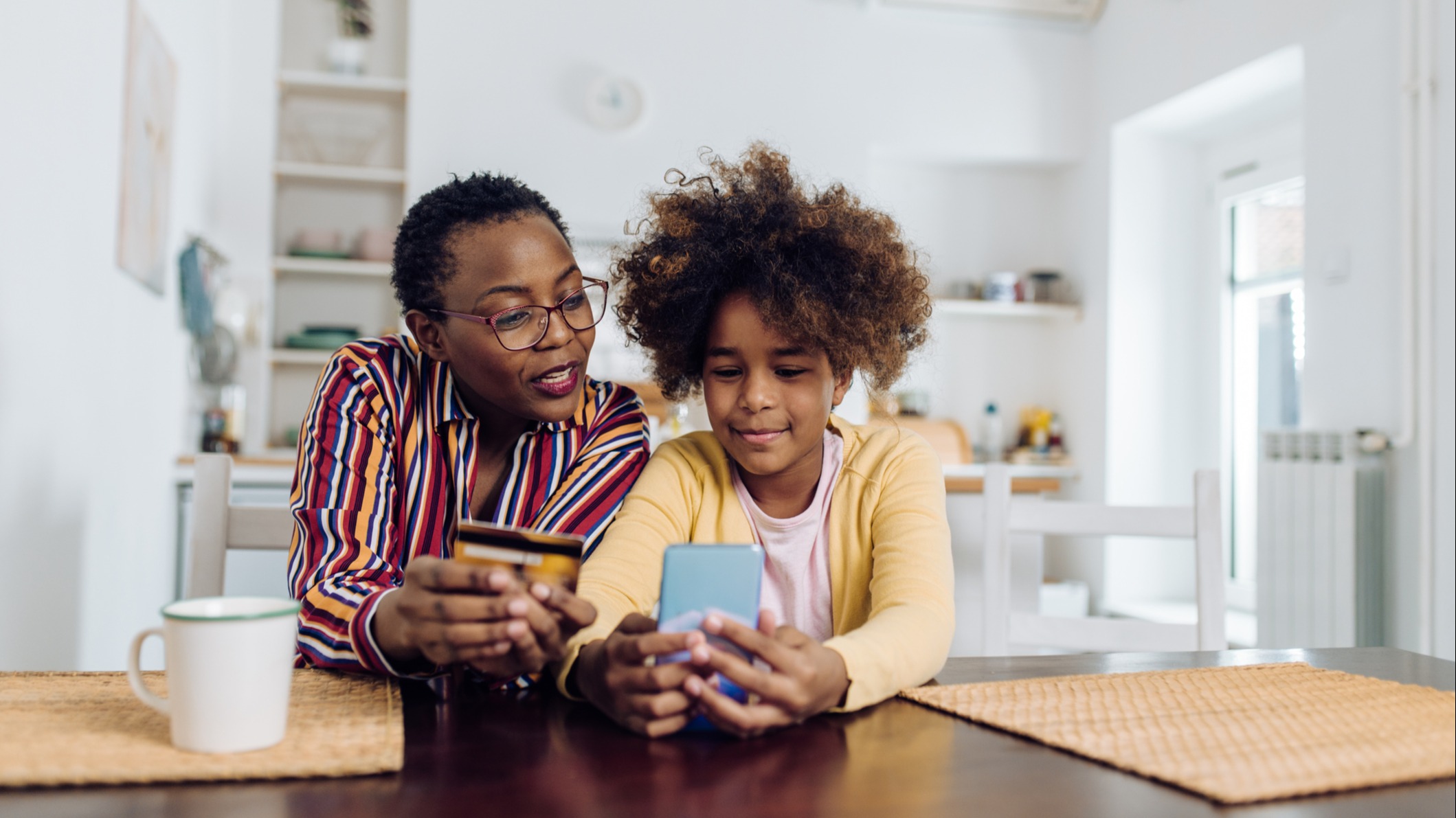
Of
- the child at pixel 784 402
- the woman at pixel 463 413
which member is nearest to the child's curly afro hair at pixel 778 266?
the child at pixel 784 402

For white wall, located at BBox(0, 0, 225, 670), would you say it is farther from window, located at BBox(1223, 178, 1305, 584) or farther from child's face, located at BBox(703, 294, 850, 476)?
window, located at BBox(1223, 178, 1305, 584)

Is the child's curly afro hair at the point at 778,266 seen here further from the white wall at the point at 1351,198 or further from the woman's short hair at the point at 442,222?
the white wall at the point at 1351,198

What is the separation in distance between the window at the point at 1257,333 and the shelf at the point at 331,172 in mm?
3113

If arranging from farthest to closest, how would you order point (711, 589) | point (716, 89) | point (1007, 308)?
point (1007, 308) → point (716, 89) → point (711, 589)

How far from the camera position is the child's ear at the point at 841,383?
109cm

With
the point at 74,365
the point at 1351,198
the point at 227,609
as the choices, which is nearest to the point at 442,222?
the point at 227,609

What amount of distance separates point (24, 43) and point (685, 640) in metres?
1.62

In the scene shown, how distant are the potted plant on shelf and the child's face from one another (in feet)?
10.7

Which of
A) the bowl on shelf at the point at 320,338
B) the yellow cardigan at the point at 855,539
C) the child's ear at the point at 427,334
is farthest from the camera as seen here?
the bowl on shelf at the point at 320,338

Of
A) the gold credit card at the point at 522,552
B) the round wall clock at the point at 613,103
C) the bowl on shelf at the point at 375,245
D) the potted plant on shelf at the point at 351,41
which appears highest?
the potted plant on shelf at the point at 351,41

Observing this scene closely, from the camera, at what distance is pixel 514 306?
44.2 inches

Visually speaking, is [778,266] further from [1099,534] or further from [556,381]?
[1099,534]

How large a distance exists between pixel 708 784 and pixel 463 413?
0.70m

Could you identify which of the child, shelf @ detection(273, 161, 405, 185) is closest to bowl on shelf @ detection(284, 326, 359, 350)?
shelf @ detection(273, 161, 405, 185)
